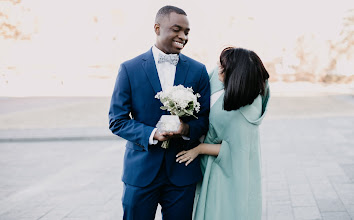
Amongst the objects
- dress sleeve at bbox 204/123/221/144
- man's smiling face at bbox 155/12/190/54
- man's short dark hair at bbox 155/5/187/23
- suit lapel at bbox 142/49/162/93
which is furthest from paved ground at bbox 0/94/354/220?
man's short dark hair at bbox 155/5/187/23

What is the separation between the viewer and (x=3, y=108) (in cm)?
1709

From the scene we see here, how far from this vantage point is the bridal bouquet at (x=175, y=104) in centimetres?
200

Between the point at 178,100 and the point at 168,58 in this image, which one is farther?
the point at 168,58

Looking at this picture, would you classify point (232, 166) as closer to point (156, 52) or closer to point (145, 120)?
point (145, 120)

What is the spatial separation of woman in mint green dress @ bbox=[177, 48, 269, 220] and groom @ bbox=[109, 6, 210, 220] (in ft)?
0.31

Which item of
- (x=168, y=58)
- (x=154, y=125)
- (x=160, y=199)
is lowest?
(x=160, y=199)

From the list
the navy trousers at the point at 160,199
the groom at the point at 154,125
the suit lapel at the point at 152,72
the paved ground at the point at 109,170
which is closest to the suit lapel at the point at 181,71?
the groom at the point at 154,125

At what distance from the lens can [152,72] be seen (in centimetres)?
228

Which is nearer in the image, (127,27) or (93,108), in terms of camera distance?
(93,108)

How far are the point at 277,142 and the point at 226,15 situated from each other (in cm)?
2974

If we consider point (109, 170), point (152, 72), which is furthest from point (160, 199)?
point (109, 170)

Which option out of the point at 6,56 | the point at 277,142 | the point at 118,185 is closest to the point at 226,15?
the point at 6,56

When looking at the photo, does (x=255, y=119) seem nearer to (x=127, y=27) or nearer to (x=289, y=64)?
(x=289, y=64)

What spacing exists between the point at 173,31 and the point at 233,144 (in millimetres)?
770
